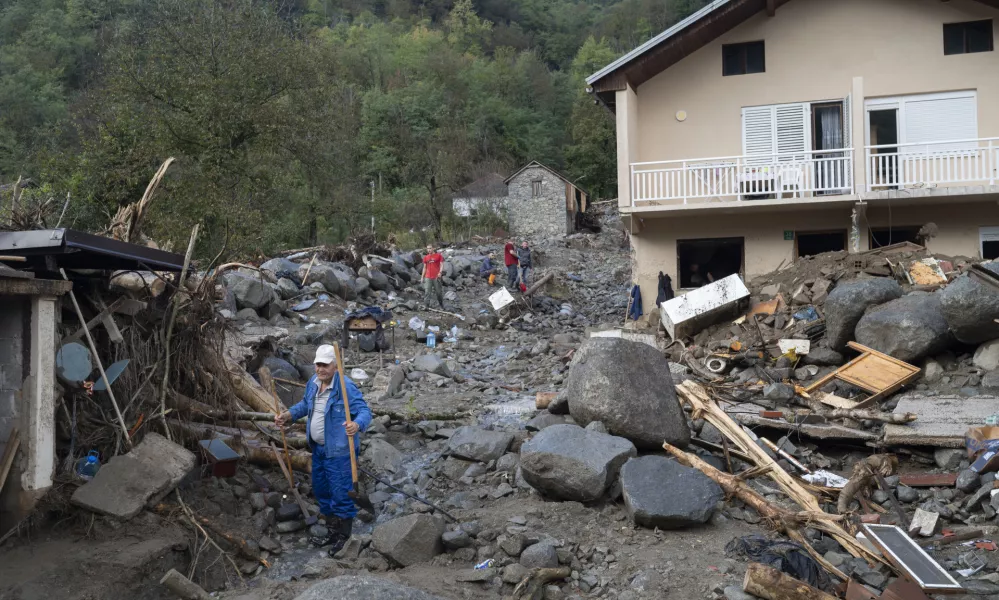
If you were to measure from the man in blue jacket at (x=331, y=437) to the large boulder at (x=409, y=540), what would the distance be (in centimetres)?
38

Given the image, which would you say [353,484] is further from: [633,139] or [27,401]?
[633,139]

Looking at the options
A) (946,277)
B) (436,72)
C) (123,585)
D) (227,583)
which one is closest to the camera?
(123,585)

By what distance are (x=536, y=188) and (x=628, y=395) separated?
35.0 meters

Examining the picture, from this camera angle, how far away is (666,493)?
6422mm

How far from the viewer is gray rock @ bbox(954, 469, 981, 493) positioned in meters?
7.10

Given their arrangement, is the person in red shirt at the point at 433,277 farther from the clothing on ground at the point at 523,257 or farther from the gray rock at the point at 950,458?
the gray rock at the point at 950,458

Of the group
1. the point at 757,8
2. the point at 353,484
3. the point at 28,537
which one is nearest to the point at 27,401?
the point at 28,537

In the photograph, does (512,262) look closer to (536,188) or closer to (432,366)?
(432,366)

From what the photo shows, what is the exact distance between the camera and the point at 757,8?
54.5 ft

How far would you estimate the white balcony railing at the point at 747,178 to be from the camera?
1557 cm

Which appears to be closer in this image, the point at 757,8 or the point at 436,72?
the point at 757,8

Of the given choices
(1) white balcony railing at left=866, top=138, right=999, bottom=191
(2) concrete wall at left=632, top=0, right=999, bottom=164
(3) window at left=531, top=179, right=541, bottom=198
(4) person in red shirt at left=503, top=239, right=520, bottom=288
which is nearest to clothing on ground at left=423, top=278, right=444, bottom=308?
(4) person in red shirt at left=503, top=239, right=520, bottom=288

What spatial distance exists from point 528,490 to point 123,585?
11.9 feet

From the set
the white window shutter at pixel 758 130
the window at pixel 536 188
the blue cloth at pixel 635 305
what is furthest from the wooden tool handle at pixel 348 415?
the window at pixel 536 188
